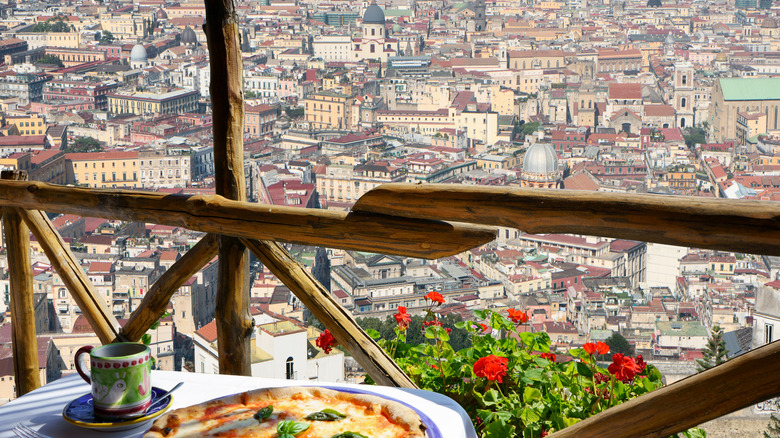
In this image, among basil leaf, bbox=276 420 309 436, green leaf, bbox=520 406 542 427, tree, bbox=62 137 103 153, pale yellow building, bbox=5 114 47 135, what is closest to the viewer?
basil leaf, bbox=276 420 309 436

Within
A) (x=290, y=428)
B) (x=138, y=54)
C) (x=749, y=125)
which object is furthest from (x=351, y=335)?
(x=138, y=54)

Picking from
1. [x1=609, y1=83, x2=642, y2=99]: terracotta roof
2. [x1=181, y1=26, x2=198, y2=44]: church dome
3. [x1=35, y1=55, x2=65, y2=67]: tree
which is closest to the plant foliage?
[x1=609, y1=83, x2=642, y2=99]: terracotta roof

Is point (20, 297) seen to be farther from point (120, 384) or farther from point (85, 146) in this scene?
point (85, 146)

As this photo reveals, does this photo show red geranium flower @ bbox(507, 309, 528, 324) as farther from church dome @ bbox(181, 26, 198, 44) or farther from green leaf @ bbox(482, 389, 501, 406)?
church dome @ bbox(181, 26, 198, 44)

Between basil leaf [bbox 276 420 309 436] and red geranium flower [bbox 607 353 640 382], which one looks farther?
red geranium flower [bbox 607 353 640 382]

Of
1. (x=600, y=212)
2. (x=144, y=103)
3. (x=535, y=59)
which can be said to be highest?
(x=600, y=212)

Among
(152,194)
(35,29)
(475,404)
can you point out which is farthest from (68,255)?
(35,29)
